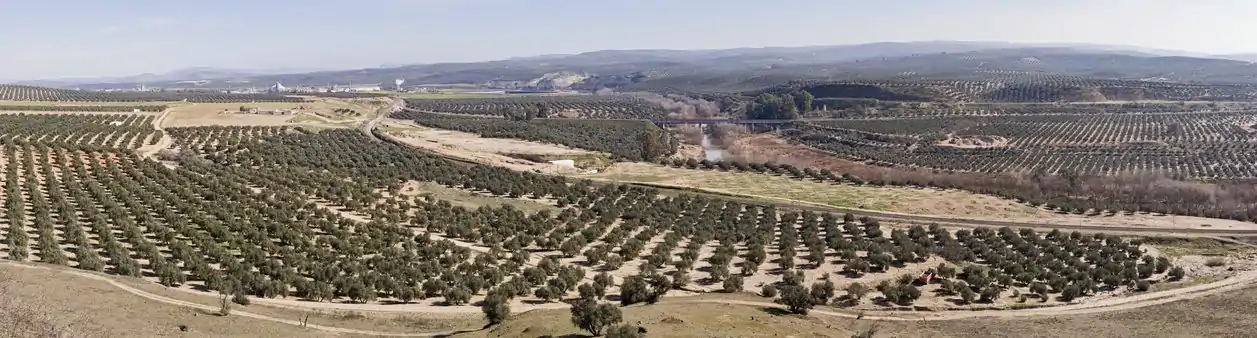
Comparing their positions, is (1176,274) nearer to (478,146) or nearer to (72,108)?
(478,146)

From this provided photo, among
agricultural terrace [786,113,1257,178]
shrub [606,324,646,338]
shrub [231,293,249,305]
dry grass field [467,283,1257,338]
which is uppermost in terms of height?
shrub [606,324,646,338]

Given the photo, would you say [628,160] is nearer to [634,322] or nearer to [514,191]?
[514,191]

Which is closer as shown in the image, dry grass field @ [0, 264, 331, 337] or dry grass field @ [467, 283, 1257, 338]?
dry grass field @ [0, 264, 331, 337]

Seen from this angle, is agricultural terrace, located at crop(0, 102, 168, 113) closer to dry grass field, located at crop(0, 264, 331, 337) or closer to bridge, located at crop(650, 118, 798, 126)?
bridge, located at crop(650, 118, 798, 126)

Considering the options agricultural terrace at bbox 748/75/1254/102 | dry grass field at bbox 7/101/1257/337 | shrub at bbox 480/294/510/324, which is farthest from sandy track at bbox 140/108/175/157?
agricultural terrace at bbox 748/75/1254/102

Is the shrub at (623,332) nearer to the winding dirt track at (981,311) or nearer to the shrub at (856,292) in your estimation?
the winding dirt track at (981,311)

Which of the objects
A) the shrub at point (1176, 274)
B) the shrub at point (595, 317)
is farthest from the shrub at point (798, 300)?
the shrub at point (1176, 274)

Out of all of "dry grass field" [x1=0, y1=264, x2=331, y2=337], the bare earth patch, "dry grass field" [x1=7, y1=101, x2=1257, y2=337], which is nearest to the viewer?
"dry grass field" [x1=0, y1=264, x2=331, y2=337]
